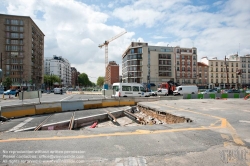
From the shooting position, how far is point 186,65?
7481cm

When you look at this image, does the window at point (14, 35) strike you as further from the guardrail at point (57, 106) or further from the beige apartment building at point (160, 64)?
the guardrail at point (57, 106)

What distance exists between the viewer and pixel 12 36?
65.8 m

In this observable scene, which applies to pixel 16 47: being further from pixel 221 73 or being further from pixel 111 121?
pixel 221 73

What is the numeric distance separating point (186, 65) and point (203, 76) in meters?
10.2

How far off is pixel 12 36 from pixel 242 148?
79597 millimetres

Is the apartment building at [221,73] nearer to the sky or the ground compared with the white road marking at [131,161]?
nearer to the sky

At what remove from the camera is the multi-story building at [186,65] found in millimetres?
73875

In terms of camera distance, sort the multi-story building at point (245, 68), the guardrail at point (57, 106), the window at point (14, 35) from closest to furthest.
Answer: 1. the guardrail at point (57, 106)
2. the window at point (14, 35)
3. the multi-story building at point (245, 68)

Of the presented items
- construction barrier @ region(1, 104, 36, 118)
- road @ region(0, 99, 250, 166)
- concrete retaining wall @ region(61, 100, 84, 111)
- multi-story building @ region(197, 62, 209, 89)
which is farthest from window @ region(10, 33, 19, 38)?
multi-story building @ region(197, 62, 209, 89)

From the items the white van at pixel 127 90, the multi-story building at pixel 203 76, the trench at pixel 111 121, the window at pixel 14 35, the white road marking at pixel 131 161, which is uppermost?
the window at pixel 14 35

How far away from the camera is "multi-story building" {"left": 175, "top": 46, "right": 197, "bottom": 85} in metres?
73.9

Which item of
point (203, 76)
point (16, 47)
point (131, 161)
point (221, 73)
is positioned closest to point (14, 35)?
point (16, 47)

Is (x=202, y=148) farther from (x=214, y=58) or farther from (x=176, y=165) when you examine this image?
(x=214, y=58)

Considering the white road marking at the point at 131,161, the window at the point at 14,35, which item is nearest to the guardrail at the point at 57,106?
the white road marking at the point at 131,161
